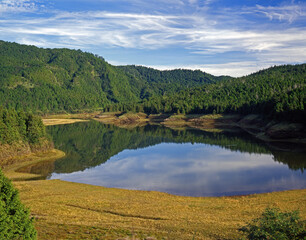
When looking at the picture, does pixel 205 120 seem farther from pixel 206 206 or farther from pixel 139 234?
pixel 139 234

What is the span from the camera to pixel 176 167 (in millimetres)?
70812

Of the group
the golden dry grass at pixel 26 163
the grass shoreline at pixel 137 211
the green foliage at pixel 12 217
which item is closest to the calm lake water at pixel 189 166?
the golden dry grass at pixel 26 163

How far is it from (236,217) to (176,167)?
37873 mm

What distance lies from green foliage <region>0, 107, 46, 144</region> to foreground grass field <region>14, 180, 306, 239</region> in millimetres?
26756

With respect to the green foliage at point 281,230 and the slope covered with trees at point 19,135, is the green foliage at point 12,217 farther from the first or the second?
the slope covered with trees at point 19,135

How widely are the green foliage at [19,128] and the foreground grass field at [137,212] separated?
26.8m

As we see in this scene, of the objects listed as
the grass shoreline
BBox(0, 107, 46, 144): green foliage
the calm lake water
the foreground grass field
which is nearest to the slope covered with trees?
BBox(0, 107, 46, 144): green foliage

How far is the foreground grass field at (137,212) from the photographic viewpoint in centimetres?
2731

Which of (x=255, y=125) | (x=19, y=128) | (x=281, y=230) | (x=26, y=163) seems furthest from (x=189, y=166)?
(x=255, y=125)

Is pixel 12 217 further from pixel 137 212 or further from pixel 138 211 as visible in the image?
pixel 138 211

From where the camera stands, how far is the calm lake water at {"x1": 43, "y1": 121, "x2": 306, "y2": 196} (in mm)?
53862

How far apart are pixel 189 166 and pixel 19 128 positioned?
149ft

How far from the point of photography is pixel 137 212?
35.3 meters

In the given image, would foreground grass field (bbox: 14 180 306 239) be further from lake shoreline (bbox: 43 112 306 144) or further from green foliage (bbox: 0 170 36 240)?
lake shoreline (bbox: 43 112 306 144)
